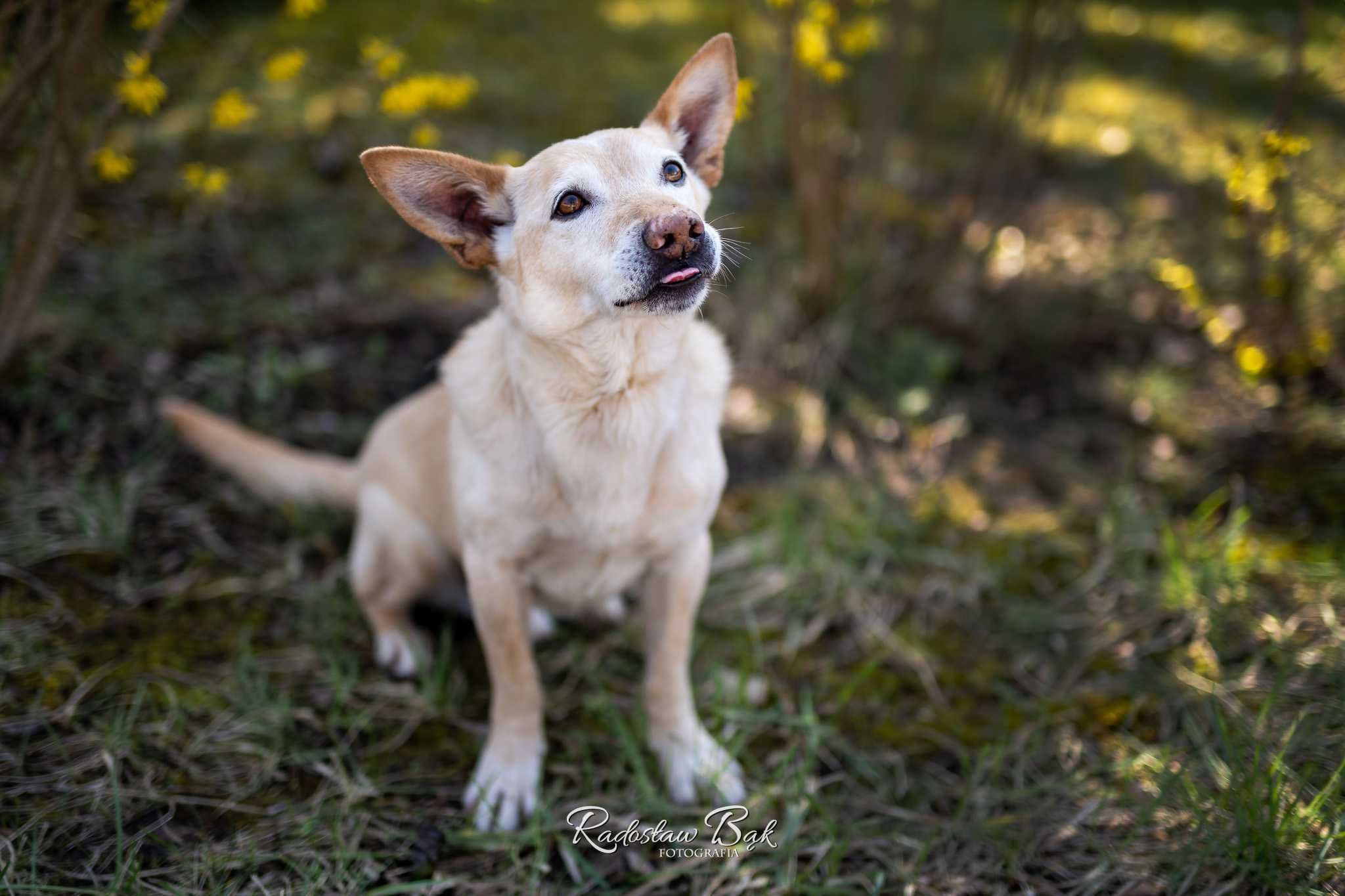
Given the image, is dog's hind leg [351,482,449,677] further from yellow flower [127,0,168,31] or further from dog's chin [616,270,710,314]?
yellow flower [127,0,168,31]

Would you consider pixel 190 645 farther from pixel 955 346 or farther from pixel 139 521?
pixel 955 346

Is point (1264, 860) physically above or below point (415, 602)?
above

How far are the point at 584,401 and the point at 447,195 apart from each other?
64 cm

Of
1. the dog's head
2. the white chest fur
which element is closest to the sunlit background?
the dog's head

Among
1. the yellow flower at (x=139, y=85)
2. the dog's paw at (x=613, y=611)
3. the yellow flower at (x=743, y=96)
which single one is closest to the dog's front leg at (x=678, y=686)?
the dog's paw at (x=613, y=611)

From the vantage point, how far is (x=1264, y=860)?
205 cm

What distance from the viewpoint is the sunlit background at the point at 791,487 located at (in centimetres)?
234

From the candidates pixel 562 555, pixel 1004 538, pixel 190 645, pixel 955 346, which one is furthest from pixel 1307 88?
pixel 190 645

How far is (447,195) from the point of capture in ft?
7.24

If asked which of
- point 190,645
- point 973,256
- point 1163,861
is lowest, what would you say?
point 190,645

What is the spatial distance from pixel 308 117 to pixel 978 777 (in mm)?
5238

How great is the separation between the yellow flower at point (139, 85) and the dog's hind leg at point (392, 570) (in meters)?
1.39

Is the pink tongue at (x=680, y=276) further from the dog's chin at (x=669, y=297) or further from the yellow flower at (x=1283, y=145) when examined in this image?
the yellow flower at (x=1283, y=145)

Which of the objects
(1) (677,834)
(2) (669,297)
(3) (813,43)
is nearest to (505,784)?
(1) (677,834)
